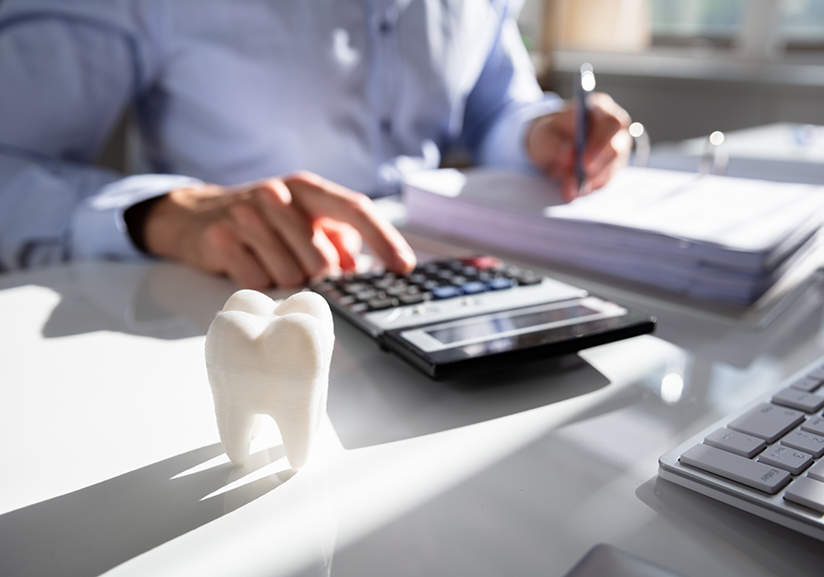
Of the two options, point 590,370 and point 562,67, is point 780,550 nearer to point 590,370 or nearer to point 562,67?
point 590,370

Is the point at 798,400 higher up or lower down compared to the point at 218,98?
lower down

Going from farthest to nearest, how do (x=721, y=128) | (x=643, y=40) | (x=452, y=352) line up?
1. (x=643, y=40)
2. (x=721, y=128)
3. (x=452, y=352)

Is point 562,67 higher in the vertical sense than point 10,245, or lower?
higher

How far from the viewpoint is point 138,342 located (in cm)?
36

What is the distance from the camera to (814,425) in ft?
0.83

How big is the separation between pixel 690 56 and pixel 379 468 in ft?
8.76

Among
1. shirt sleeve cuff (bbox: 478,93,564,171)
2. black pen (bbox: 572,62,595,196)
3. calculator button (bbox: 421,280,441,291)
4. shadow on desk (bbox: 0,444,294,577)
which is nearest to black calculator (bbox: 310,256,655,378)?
calculator button (bbox: 421,280,441,291)

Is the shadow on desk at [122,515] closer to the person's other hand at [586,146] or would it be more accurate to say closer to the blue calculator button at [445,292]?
the blue calculator button at [445,292]

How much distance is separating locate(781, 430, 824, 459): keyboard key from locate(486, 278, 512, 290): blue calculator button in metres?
0.19

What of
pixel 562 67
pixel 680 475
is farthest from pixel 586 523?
pixel 562 67

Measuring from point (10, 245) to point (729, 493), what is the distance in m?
0.66

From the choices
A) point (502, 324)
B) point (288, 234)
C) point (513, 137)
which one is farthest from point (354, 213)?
point (513, 137)

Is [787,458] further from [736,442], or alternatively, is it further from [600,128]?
[600,128]

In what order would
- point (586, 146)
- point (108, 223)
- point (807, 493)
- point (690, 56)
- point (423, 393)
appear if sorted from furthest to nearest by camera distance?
point (690, 56) → point (586, 146) → point (108, 223) → point (423, 393) → point (807, 493)
